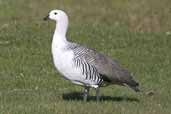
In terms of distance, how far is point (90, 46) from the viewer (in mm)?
19750

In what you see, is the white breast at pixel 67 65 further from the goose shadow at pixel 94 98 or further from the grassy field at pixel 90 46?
the goose shadow at pixel 94 98

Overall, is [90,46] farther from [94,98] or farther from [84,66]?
[84,66]

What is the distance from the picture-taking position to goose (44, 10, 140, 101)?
12.7 m

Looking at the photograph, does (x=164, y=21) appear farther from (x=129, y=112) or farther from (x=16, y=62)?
(x=129, y=112)

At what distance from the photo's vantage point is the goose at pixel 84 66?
41.6 ft

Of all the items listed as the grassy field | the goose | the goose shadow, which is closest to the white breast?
the goose

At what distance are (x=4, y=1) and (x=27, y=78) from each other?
1027 centimetres

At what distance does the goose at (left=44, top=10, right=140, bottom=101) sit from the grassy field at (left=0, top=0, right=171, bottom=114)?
370 mm

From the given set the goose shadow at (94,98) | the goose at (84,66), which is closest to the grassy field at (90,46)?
the goose shadow at (94,98)

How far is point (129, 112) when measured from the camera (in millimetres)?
11930

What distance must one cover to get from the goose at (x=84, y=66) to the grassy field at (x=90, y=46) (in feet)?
1.21

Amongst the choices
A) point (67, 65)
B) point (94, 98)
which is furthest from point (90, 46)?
point (67, 65)

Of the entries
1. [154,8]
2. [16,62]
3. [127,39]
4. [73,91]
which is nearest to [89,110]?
[73,91]

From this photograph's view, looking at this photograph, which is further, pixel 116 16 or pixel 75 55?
pixel 116 16
